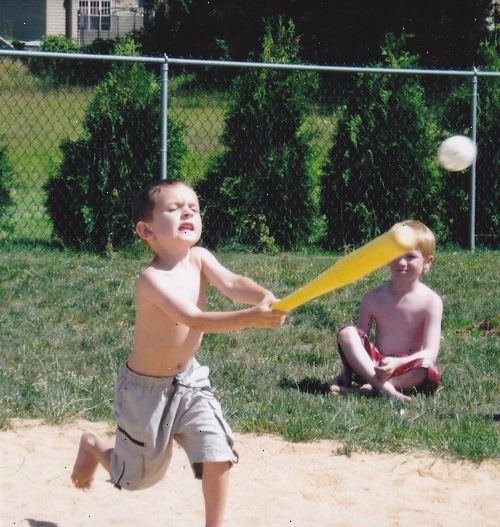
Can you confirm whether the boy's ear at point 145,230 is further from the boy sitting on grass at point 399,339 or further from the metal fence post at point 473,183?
the metal fence post at point 473,183

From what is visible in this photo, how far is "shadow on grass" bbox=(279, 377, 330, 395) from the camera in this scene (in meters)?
5.50

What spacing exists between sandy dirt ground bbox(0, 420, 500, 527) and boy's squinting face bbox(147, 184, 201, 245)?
3.61 ft

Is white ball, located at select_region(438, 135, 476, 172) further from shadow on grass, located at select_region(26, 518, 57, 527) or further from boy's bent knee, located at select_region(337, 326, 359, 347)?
shadow on grass, located at select_region(26, 518, 57, 527)

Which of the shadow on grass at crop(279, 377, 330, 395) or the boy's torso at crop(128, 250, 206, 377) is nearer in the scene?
the boy's torso at crop(128, 250, 206, 377)

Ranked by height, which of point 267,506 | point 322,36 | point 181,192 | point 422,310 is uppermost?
point 322,36

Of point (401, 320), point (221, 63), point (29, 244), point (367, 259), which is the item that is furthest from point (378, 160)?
point (367, 259)

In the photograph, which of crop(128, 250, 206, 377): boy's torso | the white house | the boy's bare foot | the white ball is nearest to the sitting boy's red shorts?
the white ball

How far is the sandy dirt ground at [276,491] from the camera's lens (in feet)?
12.4

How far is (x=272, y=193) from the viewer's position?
9914 millimetres

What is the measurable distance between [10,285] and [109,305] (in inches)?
36.0

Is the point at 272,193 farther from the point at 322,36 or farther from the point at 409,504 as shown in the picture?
the point at 322,36

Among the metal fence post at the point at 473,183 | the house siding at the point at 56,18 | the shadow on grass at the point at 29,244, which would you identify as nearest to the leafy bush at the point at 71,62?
the shadow on grass at the point at 29,244

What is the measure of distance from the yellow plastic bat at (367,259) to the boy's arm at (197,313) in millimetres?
A: 212

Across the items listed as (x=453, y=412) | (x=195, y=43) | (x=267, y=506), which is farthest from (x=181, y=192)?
Answer: (x=195, y=43)
